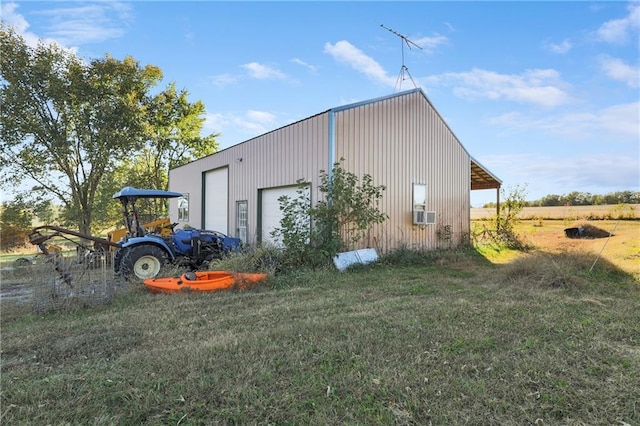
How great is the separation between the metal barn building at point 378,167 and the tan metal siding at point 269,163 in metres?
0.03

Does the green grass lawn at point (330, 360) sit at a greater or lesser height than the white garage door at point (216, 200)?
lesser

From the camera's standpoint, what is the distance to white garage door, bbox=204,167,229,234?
44.8 feet

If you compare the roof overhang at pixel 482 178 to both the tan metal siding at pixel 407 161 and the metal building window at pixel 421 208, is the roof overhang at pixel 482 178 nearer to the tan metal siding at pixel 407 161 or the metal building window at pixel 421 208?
the tan metal siding at pixel 407 161

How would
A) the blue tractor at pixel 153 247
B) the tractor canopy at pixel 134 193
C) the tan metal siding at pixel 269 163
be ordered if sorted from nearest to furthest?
the blue tractor at pixel 153 247
the tractor canopy at pixel 134 193
the tan metal siding at pixel 269 163

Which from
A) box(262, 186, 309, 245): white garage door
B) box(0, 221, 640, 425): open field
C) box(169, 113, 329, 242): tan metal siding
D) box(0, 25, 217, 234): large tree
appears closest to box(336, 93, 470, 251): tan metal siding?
box(169, 113, 329, 242): tan metal siding

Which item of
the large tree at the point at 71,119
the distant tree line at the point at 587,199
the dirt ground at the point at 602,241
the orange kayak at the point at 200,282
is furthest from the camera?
the distant tree line at the point at 587,199

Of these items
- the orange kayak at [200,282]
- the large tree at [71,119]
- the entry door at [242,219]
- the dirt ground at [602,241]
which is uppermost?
the large tree at [71,119]

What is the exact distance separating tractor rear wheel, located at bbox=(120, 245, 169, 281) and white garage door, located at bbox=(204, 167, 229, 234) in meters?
5.94

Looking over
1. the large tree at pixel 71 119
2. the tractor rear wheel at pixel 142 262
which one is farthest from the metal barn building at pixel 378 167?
the large tree at pixel 71 119

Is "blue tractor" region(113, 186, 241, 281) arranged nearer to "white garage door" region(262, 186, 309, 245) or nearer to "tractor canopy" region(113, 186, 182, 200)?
"tractor canopy" region(113, 186, 182, 200)

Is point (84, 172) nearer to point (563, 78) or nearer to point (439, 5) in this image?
point (439, 5)

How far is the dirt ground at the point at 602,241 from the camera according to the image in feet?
26.8

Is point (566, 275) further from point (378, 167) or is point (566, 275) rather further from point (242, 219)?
point (242, 219)

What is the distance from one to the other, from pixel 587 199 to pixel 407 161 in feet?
67.3
